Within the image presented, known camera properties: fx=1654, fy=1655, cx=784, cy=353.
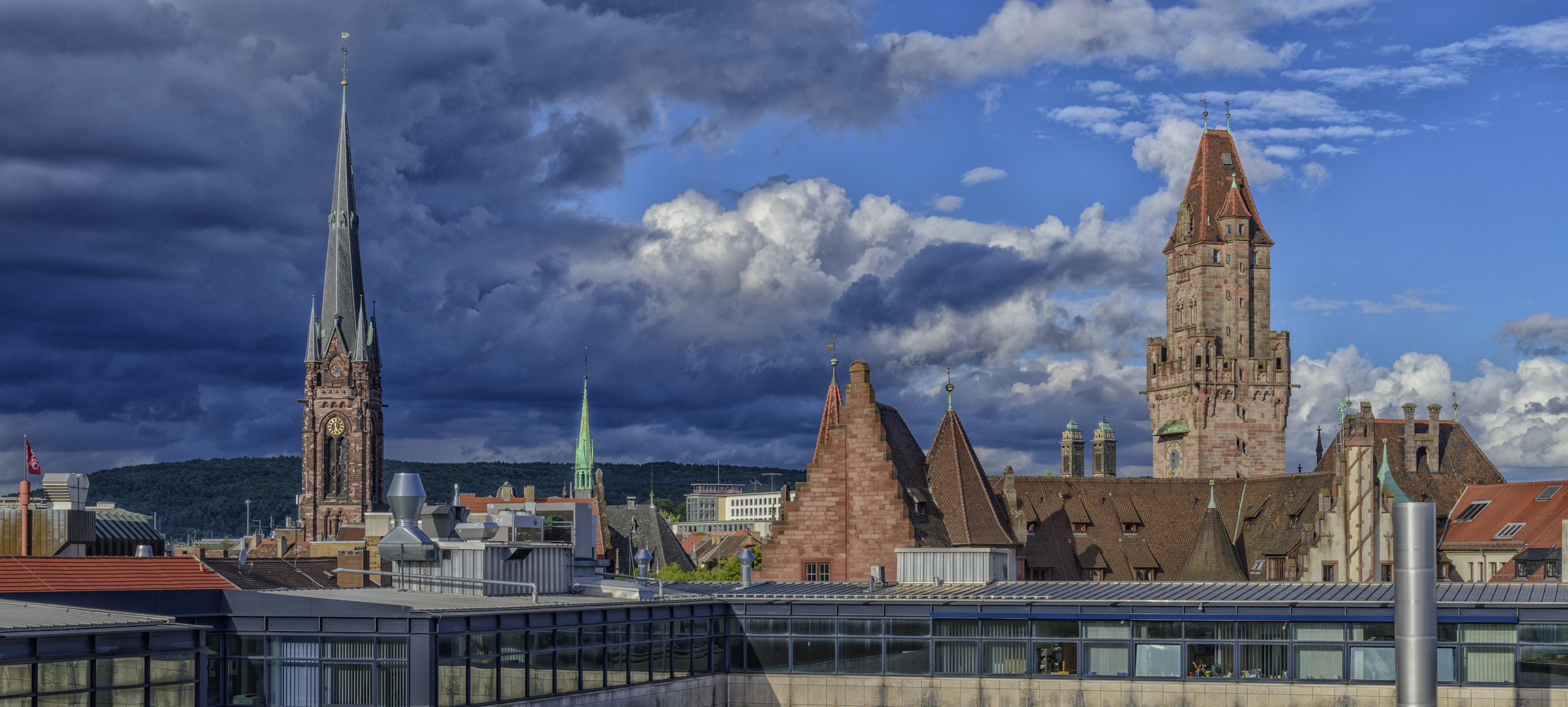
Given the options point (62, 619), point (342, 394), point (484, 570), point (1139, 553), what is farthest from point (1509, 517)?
point (342, 394)

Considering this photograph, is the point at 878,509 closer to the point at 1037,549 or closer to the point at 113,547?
the point at 1037,549

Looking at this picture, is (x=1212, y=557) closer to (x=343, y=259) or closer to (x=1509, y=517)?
(x=1509, y=517)

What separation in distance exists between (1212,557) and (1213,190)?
42.6 metres

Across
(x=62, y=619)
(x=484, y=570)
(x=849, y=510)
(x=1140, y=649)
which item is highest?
(x=849, y=510)

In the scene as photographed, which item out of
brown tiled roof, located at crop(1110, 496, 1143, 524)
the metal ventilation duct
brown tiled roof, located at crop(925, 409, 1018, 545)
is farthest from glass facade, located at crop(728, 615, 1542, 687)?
brown tiled roof, located at crop(1110, 496, 1143, 524)

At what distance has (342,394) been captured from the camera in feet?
568

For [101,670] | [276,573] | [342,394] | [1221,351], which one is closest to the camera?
[101,670]

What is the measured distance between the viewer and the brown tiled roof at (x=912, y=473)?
65.8 metres

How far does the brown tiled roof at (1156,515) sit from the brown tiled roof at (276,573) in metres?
36.7

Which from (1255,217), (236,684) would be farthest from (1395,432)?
(236,684)

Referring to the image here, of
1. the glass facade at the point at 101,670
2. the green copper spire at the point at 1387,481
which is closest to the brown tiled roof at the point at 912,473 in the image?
the green copper spire at the point at 1387,481

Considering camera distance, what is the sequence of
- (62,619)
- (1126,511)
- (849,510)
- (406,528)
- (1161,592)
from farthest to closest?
1. (1126,511)
2. (849,510)
3. (1161,592)
4. (406,528)
5. (62,619)

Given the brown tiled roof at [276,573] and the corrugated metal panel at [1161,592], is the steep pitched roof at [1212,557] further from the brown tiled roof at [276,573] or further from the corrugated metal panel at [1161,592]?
the brown tiled roof at [276,573]

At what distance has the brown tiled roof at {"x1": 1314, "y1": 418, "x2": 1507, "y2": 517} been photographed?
99062 mm
